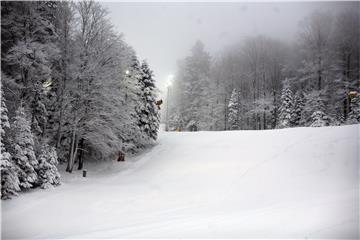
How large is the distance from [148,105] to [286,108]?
1867 centimetres

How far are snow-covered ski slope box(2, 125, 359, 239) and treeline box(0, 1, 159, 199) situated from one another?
2.56 meters

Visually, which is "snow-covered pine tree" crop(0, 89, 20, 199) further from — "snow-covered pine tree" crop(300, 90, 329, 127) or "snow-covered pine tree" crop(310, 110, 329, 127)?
"snow-covered pine tree" crop(300, 90, 329, 127)

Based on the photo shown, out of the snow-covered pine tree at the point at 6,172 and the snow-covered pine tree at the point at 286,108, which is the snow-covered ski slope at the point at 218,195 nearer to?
the snow-covered pine tree at the point at 6,172

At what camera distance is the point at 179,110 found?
140 feet

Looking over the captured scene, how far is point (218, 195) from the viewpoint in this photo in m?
13.5

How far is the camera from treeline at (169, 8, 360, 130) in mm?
32906

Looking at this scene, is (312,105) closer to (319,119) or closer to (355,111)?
(319,119)

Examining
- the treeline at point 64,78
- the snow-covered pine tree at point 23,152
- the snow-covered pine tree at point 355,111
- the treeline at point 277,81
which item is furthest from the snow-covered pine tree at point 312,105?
the snow-covered pine tree at point 23,152

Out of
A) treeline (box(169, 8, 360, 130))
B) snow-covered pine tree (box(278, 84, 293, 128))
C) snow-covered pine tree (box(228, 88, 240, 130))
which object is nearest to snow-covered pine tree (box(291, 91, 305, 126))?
treeline (box(169, 8, 360, 130))

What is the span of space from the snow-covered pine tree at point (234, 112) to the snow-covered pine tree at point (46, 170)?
95.9 ft

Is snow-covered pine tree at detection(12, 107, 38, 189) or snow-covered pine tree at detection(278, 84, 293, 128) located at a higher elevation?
snow-covered pine tree at detection(278, 84, 293, 128)

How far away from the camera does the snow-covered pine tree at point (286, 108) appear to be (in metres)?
35.3

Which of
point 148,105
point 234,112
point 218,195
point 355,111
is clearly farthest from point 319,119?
point 218,195

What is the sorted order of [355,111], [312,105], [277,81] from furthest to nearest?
[277,81] → [312,105] → [355,111]
